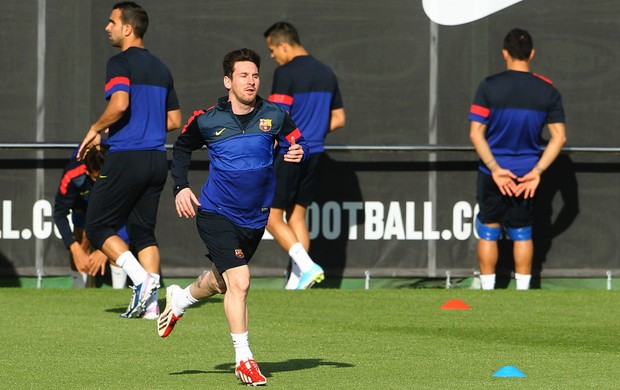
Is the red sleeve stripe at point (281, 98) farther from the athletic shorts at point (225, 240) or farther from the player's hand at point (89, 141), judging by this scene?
the athletic shorts at point (225, 240)

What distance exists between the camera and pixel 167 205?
12977 millimetres

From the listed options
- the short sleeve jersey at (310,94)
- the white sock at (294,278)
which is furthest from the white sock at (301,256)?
the short sleeve jersey at (310,94)

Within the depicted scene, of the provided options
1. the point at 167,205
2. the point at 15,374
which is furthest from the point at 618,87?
the point at 15,374

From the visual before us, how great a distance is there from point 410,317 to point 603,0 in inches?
156

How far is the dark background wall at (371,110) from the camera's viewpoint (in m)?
12.9

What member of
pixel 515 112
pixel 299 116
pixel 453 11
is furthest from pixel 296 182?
pixel 453 11

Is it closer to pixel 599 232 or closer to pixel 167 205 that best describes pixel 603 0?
pixel 599 232

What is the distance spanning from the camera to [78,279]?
1286 centimetres

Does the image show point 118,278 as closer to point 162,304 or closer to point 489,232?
point 162,304

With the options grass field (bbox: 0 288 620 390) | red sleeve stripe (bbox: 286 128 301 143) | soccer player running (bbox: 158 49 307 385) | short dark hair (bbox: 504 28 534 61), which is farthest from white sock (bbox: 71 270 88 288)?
red sleeve stripe (bbox: 286 128 301 143)

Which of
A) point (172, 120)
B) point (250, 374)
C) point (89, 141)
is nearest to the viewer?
point (250, 374)

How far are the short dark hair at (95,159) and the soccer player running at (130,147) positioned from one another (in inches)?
44.8

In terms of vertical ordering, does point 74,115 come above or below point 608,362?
above

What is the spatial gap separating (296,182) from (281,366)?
453 centimetres
